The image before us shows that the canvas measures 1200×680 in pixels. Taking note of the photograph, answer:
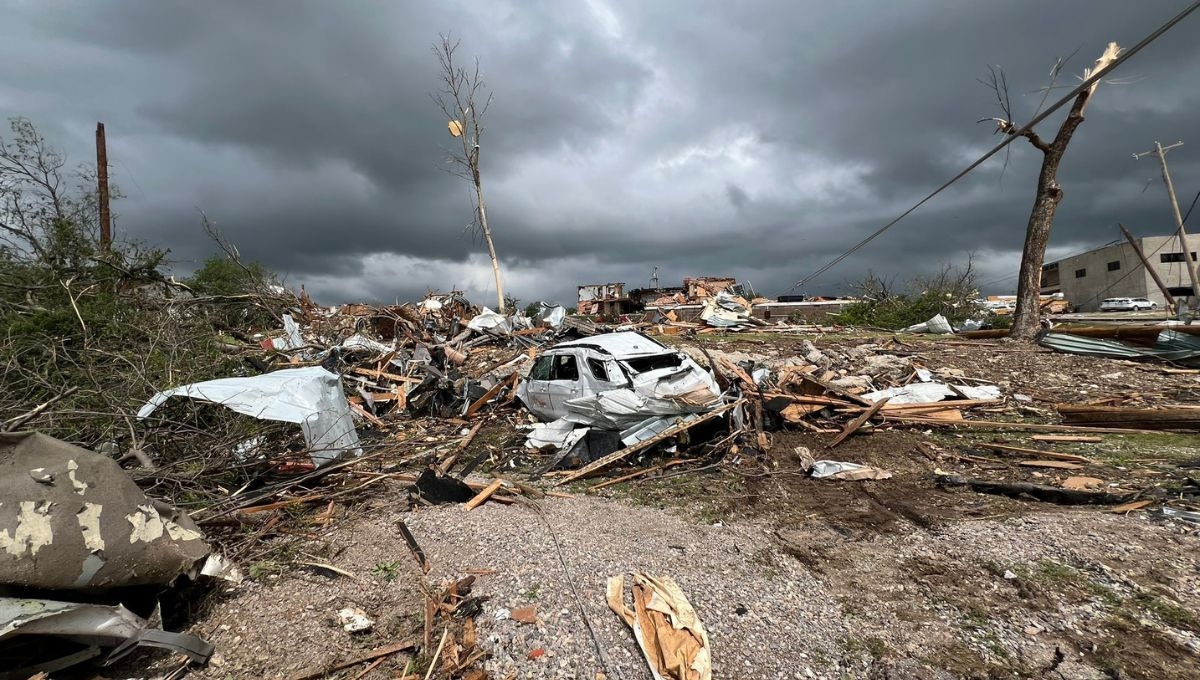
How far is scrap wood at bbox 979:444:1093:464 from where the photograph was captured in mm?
6020

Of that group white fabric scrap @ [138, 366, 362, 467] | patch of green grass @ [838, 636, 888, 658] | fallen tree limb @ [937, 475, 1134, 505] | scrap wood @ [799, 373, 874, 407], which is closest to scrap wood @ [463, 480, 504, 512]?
white fabric scrap @ [138, 366, 362, 467]

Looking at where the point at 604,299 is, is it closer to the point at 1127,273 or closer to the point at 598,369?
the point at 598,369

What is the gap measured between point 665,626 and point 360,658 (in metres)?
1.79

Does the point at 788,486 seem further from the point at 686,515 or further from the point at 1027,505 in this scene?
the point at 1027,505

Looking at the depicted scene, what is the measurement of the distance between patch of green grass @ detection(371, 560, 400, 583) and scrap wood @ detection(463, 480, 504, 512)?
3.96 ft

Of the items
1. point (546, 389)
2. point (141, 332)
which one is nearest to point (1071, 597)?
point (546, 389)

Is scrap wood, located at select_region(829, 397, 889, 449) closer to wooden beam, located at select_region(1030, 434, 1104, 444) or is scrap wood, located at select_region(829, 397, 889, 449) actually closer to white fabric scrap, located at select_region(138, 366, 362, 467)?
wooden beam, located at select_region(1030, 434, 1104, 444)

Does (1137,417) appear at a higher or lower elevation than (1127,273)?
lower

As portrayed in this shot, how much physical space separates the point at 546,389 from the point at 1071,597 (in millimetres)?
6908

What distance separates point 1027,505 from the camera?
15.8 ft

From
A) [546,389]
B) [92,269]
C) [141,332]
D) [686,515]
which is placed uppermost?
[92,269]

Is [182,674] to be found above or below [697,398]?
below

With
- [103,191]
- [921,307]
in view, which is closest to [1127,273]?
[921,307]

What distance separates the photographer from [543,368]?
29.5 feet
